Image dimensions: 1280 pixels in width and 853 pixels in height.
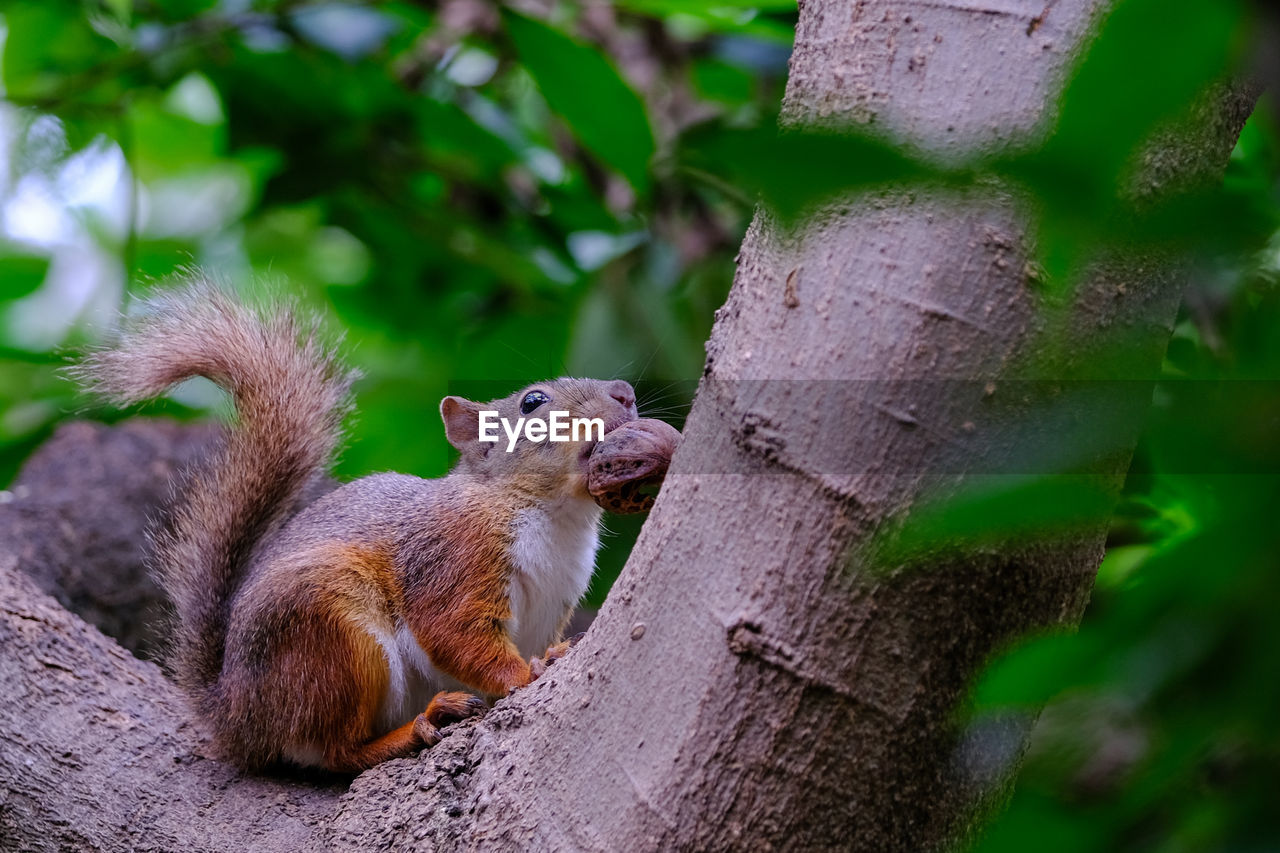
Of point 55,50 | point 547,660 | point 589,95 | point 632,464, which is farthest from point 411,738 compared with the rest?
point 55,50

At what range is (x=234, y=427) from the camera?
1.91 m

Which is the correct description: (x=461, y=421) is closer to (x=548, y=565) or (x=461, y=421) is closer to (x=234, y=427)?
(x=548, y=565)

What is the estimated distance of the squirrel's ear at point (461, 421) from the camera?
1.78 m

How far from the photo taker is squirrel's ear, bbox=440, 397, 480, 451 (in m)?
1.78

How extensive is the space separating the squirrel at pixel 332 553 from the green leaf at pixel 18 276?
3.46 ft

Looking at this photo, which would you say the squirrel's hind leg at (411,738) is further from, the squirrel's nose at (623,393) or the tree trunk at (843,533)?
the squirrel's nose at (623,393)

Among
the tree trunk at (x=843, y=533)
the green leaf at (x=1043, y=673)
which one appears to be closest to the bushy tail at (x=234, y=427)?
the tree trunk at (x=843, y=533)

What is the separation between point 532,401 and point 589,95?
0.71 meters

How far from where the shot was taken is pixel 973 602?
0.84 metres

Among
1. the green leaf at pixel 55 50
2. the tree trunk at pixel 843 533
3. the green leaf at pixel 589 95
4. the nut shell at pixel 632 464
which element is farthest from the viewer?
the green leaf at pixel 55 50

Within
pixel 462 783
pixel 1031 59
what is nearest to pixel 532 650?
pixel 462 783

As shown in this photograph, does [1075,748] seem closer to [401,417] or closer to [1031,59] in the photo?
[1031,59]

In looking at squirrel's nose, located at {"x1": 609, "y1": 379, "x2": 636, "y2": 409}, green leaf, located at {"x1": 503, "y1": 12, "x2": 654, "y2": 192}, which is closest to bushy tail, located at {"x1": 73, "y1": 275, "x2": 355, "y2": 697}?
squirrel's nose, located at {"x1": 609, "y1": 379, "x2": 636, "y2": 409}

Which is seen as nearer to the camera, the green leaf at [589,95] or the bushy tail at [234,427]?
the bushy tail at [234,427]
